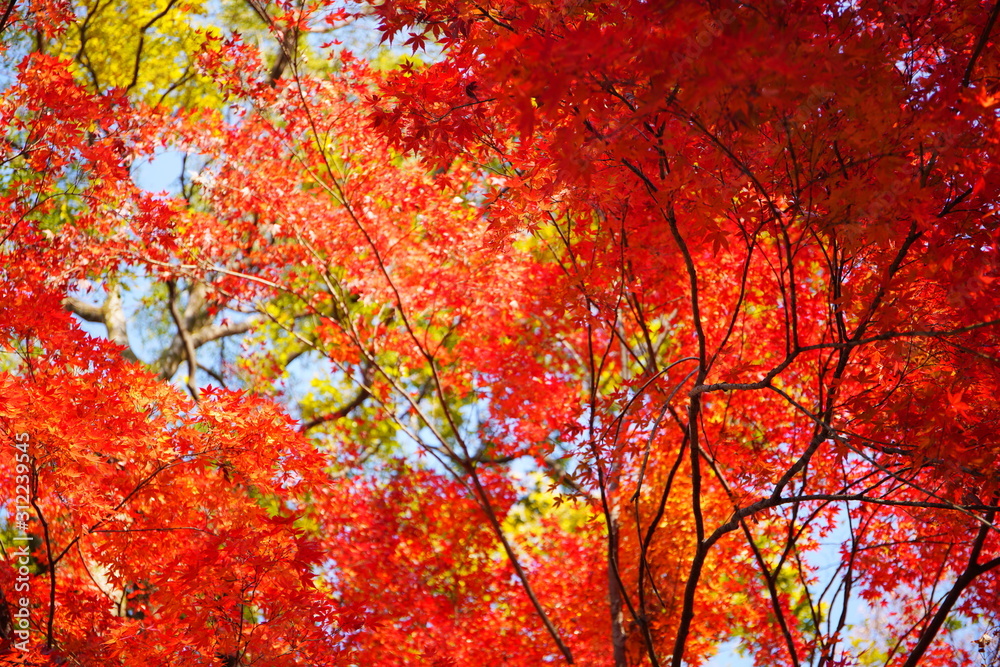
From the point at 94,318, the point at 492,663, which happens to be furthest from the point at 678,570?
the point at 94,318

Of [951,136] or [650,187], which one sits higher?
[650,187]

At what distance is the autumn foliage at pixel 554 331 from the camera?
3.44 metres

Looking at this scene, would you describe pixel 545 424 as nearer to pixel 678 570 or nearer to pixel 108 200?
pixel 678 570

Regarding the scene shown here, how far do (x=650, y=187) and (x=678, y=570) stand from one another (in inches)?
168

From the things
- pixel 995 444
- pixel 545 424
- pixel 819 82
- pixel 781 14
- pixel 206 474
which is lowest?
pixel 995 444

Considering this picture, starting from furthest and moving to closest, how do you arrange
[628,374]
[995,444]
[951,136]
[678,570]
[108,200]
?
1. [628,374]
2. [108,200]
3. [678,570]
4. [995,444]
5. [951,136]

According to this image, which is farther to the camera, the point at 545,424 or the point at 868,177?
the point at 545,424

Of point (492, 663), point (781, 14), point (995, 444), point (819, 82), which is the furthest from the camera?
point (492, 663)

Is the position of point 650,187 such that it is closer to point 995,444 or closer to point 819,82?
point 819,82

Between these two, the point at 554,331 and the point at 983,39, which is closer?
the point at 983,39

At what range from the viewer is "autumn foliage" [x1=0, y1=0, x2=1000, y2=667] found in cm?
344

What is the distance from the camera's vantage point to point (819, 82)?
2.77m

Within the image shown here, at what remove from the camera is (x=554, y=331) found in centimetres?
833

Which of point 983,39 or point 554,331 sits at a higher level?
point 554,331
